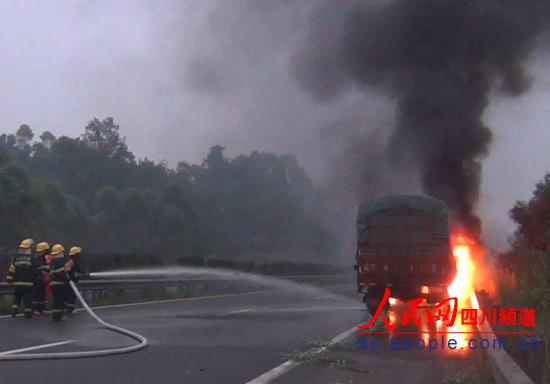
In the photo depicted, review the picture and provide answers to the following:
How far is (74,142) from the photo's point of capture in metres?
59.8

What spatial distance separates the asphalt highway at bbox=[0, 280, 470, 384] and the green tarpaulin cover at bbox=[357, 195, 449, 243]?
224cm

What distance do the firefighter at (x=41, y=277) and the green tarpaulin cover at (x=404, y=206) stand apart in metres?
7.13

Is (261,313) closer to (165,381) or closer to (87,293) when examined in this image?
(87,293)

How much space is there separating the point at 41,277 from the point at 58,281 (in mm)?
1431

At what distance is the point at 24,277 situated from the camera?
651 inches

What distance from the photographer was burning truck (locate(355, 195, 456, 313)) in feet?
58.3

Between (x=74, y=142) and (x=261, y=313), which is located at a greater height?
(x=74, y=142)

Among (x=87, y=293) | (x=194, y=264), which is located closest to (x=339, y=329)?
(x=87, y=293)

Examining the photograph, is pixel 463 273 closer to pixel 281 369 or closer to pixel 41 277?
pixel 41 277

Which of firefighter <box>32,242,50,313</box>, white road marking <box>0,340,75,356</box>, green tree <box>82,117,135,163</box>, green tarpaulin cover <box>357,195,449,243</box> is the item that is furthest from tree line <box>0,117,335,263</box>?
white road marking <box>0,340,75,356</box>

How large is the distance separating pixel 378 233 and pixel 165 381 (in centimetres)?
1050

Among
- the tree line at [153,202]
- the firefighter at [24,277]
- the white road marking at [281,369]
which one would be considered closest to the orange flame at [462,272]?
the white road marking at [281,369]

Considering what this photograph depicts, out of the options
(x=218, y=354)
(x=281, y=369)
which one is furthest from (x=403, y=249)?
(x=281, y=369)

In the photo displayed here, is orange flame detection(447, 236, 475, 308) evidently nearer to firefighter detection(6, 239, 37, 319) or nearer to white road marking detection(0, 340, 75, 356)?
firefighter detection(6, 239, 37, 319)
